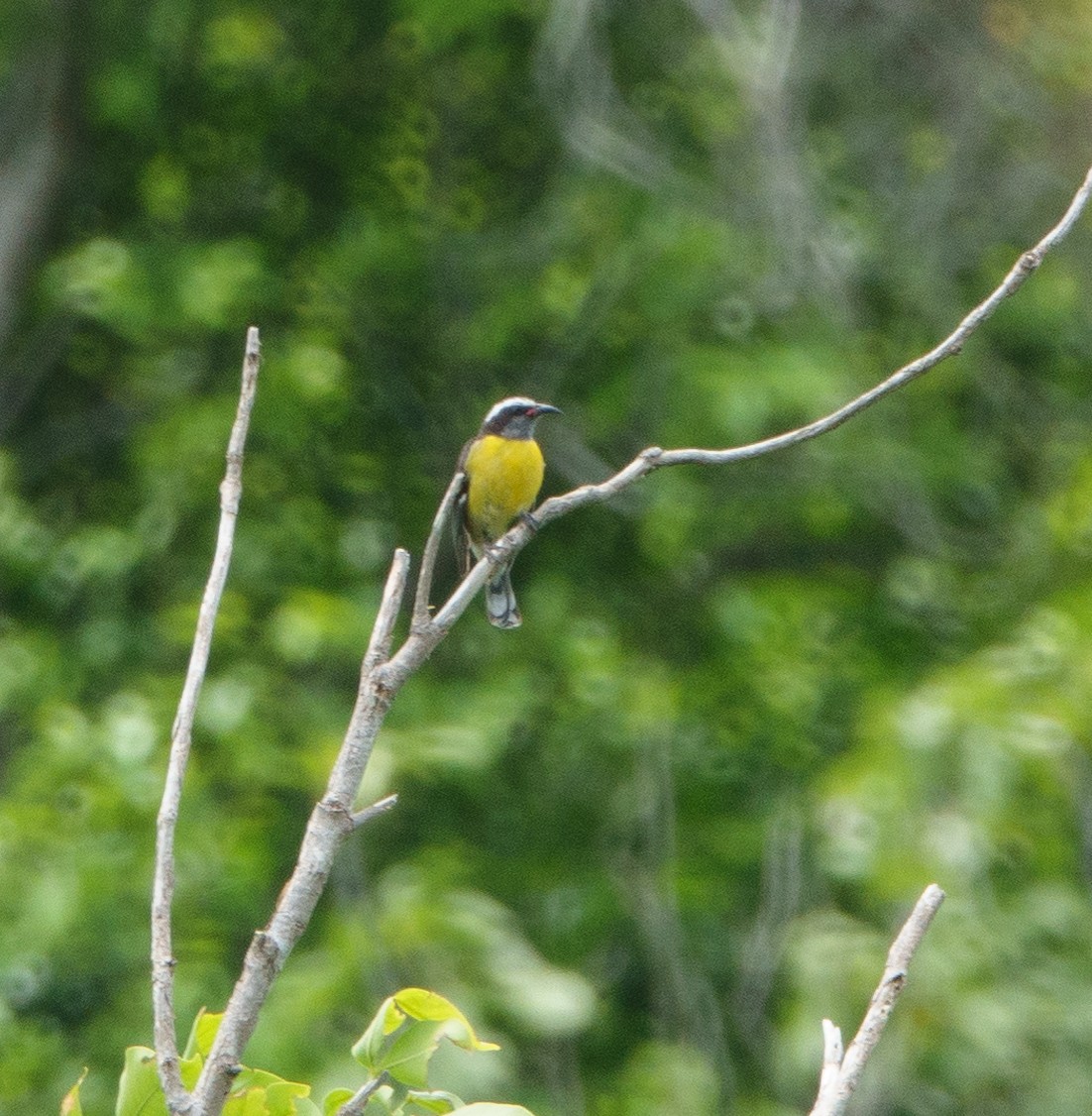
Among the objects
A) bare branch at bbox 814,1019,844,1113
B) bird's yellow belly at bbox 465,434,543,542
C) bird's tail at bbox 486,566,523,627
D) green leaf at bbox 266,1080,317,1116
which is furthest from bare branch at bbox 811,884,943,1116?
bird's yellow belly at bbox 465,434,543,542

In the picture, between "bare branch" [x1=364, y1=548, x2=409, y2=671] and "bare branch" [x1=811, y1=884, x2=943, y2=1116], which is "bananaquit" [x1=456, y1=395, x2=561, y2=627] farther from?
→ "bare branch" [x1=811, y1=884, x2=943, y2=1116]

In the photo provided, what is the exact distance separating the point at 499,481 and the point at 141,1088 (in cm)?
317

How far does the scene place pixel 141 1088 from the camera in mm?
1622

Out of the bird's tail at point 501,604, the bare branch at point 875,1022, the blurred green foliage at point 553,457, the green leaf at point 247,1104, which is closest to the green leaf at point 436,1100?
the green leaf at point 247,1104

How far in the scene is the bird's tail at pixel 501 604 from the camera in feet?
14.9

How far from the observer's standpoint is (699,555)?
26.8ft

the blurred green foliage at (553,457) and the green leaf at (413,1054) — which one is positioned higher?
the green leaf at (413,1054)

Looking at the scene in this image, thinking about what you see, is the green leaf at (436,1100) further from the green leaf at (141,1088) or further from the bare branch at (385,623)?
the bare branch at (385,623)

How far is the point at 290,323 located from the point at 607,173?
1545 mm

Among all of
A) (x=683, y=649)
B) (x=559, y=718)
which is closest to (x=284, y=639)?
(x=559, y=718)

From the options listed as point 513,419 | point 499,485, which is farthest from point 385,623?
point 513,419

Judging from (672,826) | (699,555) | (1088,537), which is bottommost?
(672,826)

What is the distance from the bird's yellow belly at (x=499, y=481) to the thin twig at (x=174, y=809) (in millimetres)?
2894

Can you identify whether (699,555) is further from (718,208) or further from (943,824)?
(943,824)
